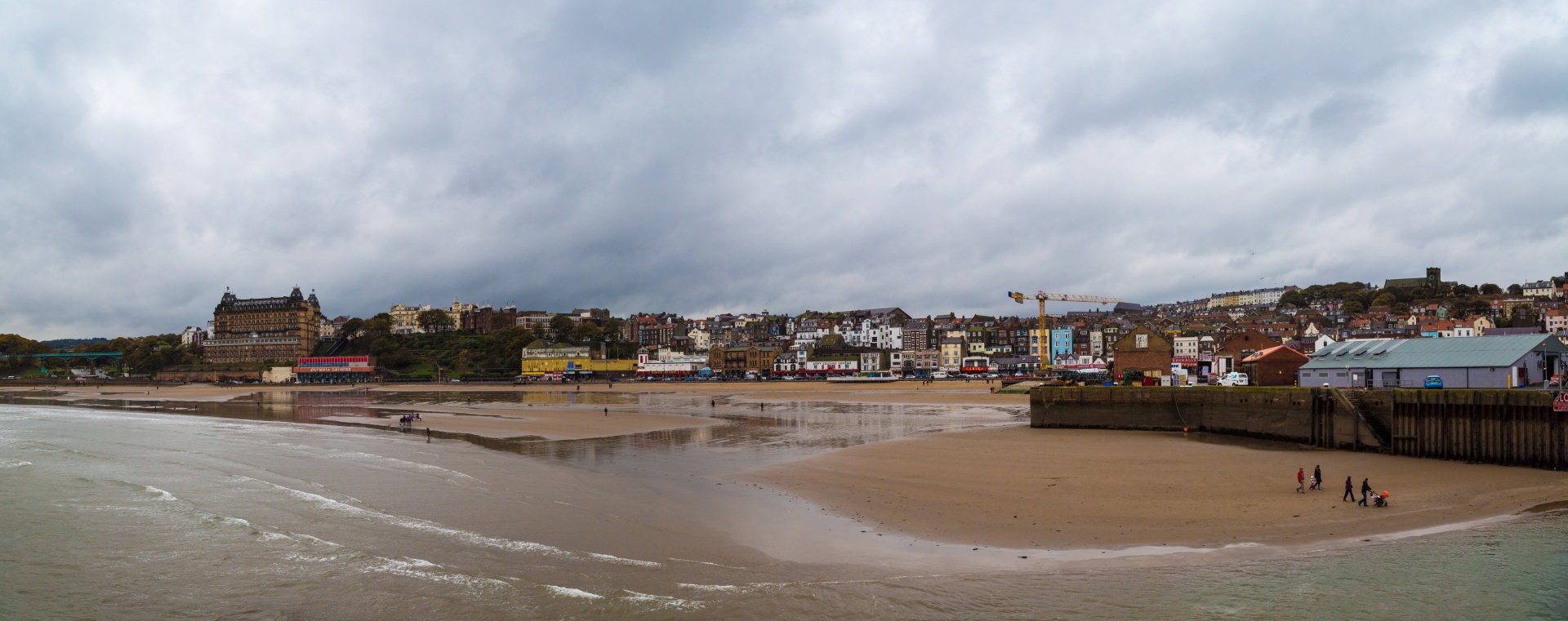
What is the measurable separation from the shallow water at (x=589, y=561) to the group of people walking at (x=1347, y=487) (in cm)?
201

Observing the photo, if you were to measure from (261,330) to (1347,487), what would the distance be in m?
170

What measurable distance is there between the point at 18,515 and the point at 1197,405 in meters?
34.6

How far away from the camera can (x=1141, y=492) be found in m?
17.5

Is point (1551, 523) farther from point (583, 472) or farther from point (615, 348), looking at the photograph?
point (615, 348)

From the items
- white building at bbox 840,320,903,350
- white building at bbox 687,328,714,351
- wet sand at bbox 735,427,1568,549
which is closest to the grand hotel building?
white building at bbox 687,328,714,351

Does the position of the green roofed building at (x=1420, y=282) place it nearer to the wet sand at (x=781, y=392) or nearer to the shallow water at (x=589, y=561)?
the wet sand at (x=781, y=392)

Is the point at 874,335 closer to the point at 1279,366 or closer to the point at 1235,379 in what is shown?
the point at 1235,379

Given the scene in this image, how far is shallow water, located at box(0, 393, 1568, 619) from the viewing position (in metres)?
9.91

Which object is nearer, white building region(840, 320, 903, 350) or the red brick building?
the red brick building

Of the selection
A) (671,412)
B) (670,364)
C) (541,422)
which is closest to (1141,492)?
(541,422)

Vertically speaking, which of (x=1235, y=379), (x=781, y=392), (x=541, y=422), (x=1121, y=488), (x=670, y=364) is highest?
(x=1235, y=379)

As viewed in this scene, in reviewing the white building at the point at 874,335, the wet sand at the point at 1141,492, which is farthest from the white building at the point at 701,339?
the wet sand at the point at 1141,492

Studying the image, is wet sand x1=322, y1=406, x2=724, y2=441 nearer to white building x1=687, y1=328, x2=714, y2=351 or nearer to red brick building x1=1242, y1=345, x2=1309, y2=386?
red brick building x1=1242, y1=345, x2=1309, y2=386

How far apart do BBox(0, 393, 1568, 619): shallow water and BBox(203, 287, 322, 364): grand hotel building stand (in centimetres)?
14089
